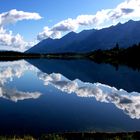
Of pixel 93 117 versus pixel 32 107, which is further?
pixel 32 107

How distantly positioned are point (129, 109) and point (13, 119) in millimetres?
17617

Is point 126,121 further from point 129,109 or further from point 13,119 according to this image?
point 13,119

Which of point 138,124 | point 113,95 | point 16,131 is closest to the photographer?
point 16,131

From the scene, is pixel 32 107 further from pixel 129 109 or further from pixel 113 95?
pixel 113 95

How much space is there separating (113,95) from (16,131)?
35.0 m

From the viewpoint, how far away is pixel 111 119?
142 ft

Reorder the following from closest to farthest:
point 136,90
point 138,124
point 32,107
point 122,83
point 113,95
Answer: point 138,124, point 32,107, point 113,95, point 136,90, point 122,83

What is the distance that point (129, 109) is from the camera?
167 feet

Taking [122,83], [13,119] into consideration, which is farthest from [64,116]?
[122,83]

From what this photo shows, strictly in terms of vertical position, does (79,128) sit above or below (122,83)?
below

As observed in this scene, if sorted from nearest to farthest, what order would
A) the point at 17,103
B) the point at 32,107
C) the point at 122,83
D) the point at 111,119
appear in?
the point at 111,119
the point at 32,107
the point at 17,103
the point at 122,83

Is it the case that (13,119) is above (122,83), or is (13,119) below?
below

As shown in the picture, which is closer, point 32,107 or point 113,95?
point 32,107

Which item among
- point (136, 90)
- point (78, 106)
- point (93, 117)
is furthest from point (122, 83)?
point (93, 117)
